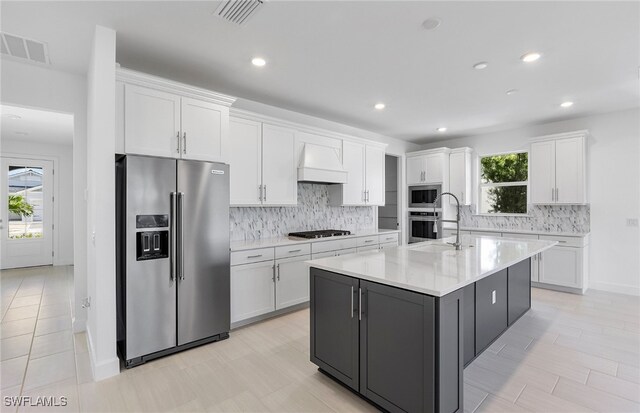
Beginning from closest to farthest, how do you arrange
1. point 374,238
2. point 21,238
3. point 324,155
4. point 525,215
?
point 324,155
point 374,238
point 525,215
point 21,238

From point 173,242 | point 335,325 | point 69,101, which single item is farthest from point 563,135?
point 69,101

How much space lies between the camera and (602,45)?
2621 mm

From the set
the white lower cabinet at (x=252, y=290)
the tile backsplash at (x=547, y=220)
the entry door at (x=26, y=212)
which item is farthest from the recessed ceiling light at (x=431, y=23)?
the entry door at (x=26, y=212)

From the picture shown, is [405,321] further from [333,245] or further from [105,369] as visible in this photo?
[333,245]

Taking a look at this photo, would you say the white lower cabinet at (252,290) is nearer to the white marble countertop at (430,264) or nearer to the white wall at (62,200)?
the white marble countertop at (430,264)

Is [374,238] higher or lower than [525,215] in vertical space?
lower

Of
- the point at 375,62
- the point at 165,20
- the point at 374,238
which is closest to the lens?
→ the point at 165,20

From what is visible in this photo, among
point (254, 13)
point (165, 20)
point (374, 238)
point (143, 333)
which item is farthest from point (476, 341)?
point (165, 20)

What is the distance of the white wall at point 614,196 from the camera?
4441 millimetres

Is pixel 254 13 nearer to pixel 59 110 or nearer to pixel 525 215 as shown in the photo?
pixel 59 110

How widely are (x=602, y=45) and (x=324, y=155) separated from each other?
9.82 ft

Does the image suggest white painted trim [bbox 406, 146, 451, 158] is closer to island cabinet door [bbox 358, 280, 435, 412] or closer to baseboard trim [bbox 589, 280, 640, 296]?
baseboard trim [bbox 589, 280, 640, 296]

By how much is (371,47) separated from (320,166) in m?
1.85

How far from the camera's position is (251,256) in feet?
11.1
